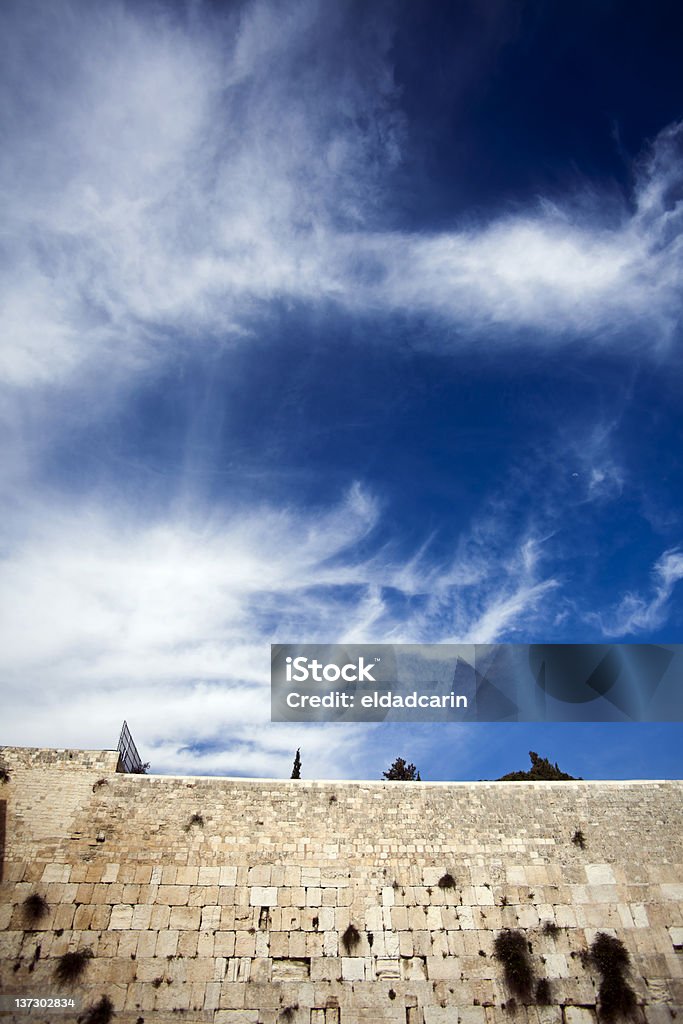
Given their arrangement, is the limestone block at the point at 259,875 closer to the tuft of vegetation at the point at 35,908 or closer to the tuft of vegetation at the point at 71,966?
the tuft of vegetation at the point at 71,966

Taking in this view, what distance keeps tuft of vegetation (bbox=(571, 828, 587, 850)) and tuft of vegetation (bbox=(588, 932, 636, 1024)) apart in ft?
5.57

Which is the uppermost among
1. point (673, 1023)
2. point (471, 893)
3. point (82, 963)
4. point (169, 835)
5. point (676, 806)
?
point (676, 806)

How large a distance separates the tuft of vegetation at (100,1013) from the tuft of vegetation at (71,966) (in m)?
0.62

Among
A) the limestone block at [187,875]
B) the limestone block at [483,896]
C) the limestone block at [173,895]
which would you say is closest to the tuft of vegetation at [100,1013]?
the limestone block at [173,895]

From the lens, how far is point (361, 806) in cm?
1403

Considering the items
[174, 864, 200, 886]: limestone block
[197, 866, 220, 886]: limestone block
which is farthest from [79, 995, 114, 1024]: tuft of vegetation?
[197, 866, 220, 886]: limestone block

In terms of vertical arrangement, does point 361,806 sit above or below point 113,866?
above

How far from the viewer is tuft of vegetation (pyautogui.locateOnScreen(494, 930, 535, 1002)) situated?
12023 millimetres

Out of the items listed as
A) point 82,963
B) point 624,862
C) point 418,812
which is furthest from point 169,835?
point 624,862

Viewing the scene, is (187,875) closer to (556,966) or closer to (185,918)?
(185,918)

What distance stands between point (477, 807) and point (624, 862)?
349 centimetres

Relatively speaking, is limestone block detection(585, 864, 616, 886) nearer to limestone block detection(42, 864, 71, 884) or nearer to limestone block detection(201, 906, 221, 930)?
limestone block detection(201, 906, 221, 930)

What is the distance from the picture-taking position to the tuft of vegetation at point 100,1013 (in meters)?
11.2

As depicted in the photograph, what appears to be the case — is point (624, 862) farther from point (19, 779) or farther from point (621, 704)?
point (19, 779)
